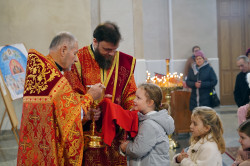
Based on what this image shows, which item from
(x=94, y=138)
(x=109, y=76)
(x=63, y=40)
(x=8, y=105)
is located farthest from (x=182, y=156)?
(x=8, y=105)

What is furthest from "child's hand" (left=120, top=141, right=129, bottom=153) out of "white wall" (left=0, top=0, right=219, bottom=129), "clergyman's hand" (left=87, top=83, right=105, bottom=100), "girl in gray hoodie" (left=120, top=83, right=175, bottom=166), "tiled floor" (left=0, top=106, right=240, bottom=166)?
"white wall" (left=0, top=0, right=219, bottom=129)

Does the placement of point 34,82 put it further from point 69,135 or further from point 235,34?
point 235,34

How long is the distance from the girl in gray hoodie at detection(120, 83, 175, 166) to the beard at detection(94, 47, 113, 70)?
1.24 ft

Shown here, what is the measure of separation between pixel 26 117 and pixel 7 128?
183 inches

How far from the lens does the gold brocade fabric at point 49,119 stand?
2488 mm

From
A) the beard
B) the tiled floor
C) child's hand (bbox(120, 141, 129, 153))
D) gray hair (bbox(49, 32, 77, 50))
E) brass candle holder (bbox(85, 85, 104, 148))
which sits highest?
gray hair (bbox(49, 32, 77, 50))

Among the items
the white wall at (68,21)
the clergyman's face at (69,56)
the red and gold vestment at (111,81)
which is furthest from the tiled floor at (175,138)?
the clergyman's face at (69,56)

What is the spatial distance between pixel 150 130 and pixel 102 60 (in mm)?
724

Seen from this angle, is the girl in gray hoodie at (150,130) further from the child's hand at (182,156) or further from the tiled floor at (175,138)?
the tiled floor at (175,138)

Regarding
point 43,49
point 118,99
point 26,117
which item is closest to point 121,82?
point 118,99

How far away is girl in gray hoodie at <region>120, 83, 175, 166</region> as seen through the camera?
8.85 feet

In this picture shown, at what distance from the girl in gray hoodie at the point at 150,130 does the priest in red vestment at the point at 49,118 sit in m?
0.40

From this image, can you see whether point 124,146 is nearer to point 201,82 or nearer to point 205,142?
point 205,142

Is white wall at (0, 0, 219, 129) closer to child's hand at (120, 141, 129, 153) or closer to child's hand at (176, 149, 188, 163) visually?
child's hand at (176, 149, 188, 163)
